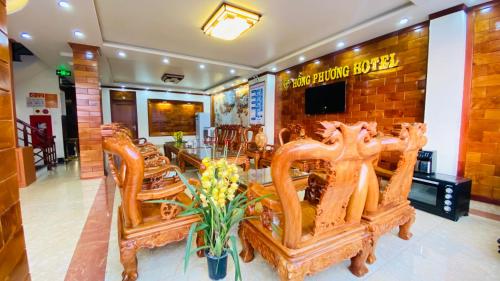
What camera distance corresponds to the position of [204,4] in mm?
3002

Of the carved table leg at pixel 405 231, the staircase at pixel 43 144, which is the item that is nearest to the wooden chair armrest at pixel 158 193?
the carved table leg at pixel 405 231

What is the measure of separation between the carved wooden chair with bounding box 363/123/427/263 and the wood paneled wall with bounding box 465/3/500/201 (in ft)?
6.44

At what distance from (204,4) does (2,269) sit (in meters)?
3.42

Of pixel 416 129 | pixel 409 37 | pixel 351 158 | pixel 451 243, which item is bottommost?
pixel 451 243

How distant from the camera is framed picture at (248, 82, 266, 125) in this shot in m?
6.58

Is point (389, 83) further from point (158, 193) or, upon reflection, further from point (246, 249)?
point (158, 193)

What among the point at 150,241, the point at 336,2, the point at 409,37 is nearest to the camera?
the point at 150,241

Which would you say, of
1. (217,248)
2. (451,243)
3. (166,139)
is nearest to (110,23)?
(217,248)

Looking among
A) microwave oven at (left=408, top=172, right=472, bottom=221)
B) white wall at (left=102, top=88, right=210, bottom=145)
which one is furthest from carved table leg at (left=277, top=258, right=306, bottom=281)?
white wall at (left=102, top=88, right=210, bottom=145)

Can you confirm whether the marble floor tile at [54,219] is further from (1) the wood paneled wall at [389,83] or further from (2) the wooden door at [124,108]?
(2) the wooden door at [124,108]

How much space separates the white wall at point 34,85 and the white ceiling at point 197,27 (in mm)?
706

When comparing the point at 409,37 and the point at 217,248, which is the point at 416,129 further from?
the point at 409,37

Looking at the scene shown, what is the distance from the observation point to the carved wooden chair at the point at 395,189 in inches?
58.9

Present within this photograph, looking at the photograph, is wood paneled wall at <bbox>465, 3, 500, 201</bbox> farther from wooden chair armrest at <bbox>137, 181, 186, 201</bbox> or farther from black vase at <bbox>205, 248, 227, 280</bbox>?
wooden chair armrest at <bbox>137, 181, 186, 201</bbox>
